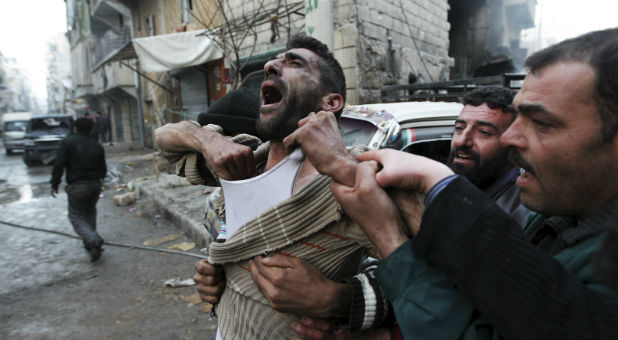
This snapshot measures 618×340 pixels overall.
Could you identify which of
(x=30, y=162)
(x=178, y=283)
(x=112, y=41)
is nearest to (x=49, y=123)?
(x=30, y=162)

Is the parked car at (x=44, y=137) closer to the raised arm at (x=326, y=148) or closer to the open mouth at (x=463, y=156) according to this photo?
the open mouth at (x=463, y=156)

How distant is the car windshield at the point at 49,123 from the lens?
1465 cm

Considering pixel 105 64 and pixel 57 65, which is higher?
pixel 57 65

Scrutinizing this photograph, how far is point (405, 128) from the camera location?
2.94 metres

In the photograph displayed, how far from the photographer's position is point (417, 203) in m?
0.81

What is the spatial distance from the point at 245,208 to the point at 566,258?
2.98 feet

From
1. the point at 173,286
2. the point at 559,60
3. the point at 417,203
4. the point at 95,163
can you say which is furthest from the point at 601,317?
the point at 95,163

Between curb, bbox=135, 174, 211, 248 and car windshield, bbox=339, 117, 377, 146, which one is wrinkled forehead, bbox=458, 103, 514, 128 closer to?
car windshield, bbox=339, 117, 377, 146

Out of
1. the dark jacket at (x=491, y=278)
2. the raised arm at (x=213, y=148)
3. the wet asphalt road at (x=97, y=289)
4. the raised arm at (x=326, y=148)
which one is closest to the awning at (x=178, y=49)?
the wet asphalt road at (x=97, y=289)

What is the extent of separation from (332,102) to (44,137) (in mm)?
15907

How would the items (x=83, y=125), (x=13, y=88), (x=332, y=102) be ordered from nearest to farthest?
1. (x=332, y=102)
2. (x=83, y=125)
3. (x=13, y=88)

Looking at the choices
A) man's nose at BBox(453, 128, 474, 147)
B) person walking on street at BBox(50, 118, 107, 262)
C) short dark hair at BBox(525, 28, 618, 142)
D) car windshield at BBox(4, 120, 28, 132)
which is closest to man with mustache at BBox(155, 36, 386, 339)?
short dark hair at BBox(525, 28, 618, 142)

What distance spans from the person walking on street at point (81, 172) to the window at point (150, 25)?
11260 millimetres

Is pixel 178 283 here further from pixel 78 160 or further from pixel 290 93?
pixel 290 93
